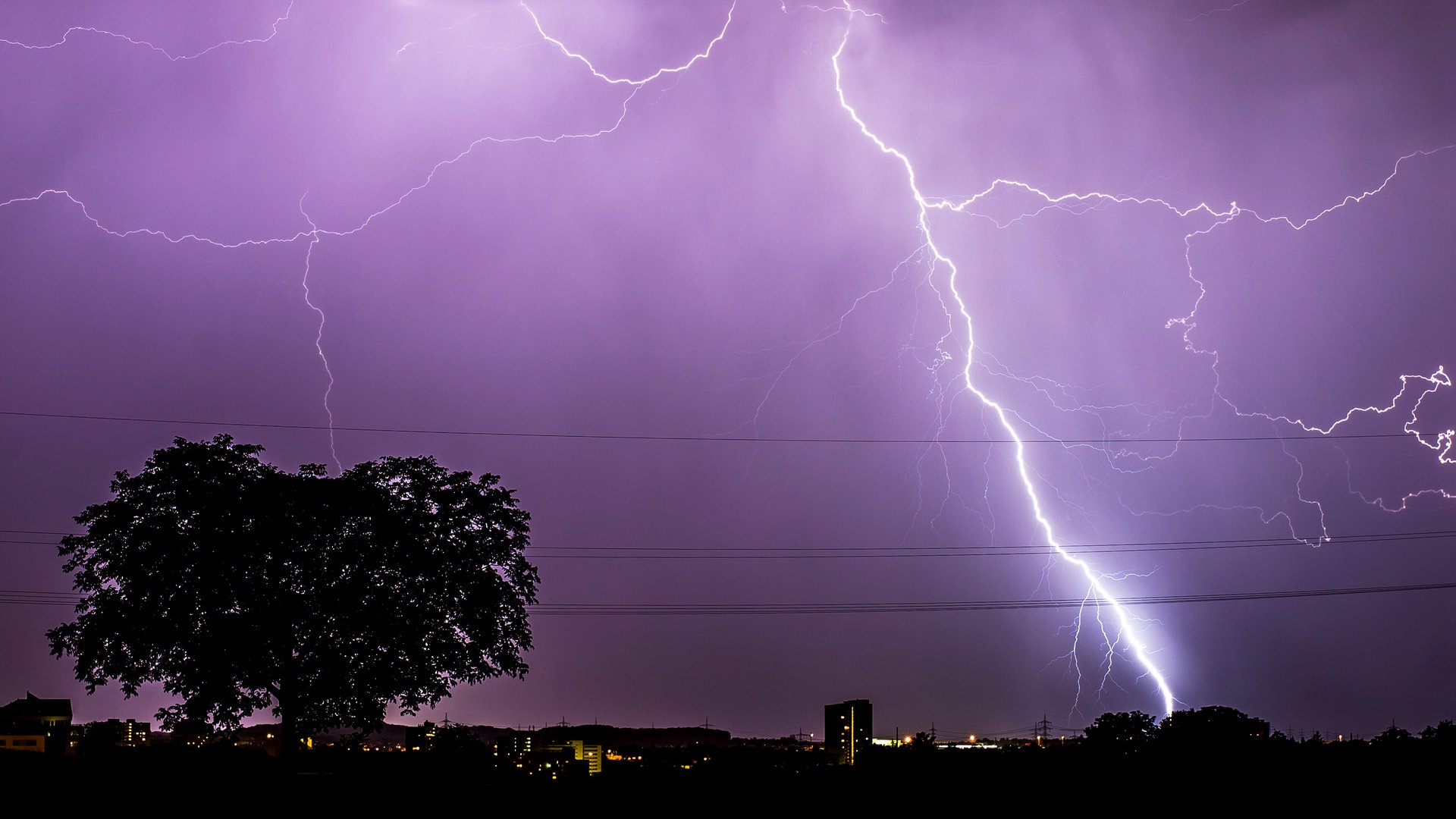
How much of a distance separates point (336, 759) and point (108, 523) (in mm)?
8482

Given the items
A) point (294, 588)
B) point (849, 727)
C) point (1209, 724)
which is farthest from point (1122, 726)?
point (294, 588)

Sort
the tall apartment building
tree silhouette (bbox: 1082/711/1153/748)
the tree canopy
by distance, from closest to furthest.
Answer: the tree canopy
tree silhouette (bbox: 1082/711/1153/748)
the tall apartment building

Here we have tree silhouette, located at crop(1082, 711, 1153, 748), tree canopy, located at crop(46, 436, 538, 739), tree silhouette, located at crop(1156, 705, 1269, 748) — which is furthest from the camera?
tree silhouette, located at crop(1082, 711, 1153, 748)

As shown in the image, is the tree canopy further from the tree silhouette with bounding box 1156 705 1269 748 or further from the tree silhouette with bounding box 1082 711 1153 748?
the tree silhouette with bounding box 1082 711 1153 748

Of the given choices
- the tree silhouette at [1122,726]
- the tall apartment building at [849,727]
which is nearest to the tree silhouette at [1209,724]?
the tree silhouette at [1122,726]

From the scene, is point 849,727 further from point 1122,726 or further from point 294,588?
point 294,588

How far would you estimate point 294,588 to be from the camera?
19.4 metres

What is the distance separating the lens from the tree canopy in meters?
18.3

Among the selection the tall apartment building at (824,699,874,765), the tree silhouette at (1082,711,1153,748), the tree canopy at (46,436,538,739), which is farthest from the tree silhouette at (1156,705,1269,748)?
the tall apartment building at (824,699,874,765)

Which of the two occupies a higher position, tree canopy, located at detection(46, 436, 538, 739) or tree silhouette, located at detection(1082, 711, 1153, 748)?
tree canopy, located at detection(46, 436, 538, 739)

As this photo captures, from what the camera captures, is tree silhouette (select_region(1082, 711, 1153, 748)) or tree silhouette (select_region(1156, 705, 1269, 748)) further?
tree silhouette (select_region(1082, 711, 1153, 748))

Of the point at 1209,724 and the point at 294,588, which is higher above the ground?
the point at 294,588

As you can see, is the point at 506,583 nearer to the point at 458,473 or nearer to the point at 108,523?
the point at 458,473

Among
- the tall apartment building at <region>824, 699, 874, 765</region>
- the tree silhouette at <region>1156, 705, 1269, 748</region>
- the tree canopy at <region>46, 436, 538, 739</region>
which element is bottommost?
the tall apartment building at <region>824, 699, 874, 765</region>
